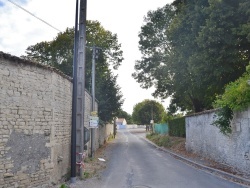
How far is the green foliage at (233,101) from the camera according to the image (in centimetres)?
1113

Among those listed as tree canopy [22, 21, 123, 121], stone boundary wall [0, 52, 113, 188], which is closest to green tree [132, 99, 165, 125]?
tree canopy [22, 21, 123, 121]

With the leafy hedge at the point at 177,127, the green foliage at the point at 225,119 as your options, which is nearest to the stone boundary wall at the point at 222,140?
the green foliage at the point at 225,119

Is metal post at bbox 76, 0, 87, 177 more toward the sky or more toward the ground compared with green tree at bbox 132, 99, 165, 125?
more toward the ground

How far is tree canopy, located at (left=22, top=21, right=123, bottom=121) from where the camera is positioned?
3077 centimetres

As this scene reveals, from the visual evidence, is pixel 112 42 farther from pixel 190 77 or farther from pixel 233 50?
pixel 233 50

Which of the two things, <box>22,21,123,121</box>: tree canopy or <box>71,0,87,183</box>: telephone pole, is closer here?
<box>71,0,87,183</box>: telephone pole

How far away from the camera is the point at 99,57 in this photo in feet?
116

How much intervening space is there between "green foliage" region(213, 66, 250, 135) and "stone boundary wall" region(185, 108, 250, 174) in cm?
27

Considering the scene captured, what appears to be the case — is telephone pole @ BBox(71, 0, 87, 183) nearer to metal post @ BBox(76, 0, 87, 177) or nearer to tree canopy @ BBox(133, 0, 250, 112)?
metal post @ BBox(76, 0, 87, 177)

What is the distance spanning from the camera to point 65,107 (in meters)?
11.9

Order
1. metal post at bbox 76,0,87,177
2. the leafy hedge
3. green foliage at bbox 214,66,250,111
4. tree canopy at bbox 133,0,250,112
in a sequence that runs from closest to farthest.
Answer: green foliage at bbox 214,66,250,111
metal post at bbox 76,0,87,177
tree canopy at bbox 133,0,250,112
the leafy hedge

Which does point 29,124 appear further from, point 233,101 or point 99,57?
point 99,57

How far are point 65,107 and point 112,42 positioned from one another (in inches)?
1108

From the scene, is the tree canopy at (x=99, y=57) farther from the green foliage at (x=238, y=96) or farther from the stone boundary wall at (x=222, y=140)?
the green foliage at (x=238, y=96)
